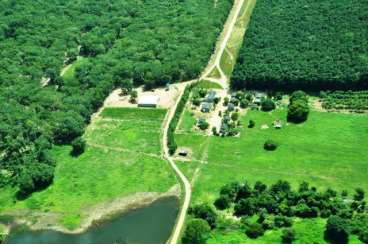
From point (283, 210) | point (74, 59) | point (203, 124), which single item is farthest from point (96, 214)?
point (74, 59)

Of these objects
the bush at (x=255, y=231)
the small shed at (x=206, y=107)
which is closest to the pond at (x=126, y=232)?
the bush at (x=255, y=231)

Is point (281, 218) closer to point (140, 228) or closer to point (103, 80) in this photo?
point (140, 228)

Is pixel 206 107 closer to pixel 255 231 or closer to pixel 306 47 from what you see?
pixel 306 47

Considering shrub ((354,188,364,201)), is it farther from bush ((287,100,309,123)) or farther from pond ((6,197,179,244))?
pond ((6,197,179,244))

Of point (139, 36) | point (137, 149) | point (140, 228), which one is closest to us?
point (140, 228)

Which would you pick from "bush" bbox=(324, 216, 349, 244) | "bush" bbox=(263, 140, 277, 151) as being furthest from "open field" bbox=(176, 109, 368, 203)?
"bush" bbox=(324, 216, 349, 244)

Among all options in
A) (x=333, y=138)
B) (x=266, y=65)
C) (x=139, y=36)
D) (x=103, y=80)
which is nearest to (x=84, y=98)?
(x=103, y=80)
